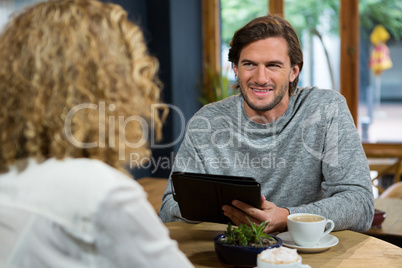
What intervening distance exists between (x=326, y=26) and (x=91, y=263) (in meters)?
4.38

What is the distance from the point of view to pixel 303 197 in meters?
2.00

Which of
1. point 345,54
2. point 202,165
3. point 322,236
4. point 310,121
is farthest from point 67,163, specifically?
point 345,54

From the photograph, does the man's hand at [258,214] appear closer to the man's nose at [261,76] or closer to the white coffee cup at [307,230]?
the white coffee cup at [307,230]

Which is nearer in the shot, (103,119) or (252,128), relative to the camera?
(103,119)

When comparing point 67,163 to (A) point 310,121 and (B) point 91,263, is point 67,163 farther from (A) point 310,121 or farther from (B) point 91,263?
(A) point 310,121

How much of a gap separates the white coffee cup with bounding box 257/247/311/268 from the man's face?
0.96m

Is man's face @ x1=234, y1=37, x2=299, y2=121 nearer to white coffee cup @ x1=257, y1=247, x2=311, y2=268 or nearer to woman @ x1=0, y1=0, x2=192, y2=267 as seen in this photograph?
white coffee cup @ x1=257, y1=247, x2=311, y2=268

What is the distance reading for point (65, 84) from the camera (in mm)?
918

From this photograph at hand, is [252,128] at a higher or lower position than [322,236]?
higher

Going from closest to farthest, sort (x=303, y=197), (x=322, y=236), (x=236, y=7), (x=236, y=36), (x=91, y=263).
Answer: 1. (x=91, y=263)
2. (x=322, y=236)
3. (x=303, y=197)
4. (x=236, y=36)
5. (x=236, y=7)

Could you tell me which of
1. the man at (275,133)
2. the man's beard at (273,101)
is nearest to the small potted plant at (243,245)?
the man at (275,133)

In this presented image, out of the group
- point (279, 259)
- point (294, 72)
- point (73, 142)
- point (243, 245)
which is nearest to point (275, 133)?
point (294, 72)
